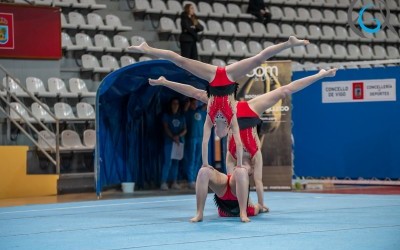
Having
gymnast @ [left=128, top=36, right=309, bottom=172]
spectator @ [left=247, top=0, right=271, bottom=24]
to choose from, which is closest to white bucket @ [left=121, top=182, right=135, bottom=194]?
gymnast @ [left=128, top=36, right=309, bottom=172]

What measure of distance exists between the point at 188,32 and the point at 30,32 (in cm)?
359

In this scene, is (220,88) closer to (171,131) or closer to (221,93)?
(221,93)

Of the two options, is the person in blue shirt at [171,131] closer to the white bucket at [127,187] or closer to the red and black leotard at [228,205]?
the white bucket at [127,187]

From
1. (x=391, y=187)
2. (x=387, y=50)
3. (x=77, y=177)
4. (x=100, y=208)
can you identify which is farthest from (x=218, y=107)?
(x=387, y=50)

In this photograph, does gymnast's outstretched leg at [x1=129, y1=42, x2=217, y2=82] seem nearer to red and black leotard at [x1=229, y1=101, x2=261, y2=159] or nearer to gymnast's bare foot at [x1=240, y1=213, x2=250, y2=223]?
red and black leotard at [x1=229, y1=101, x2=261, y2=159]

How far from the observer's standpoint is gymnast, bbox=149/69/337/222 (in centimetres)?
870

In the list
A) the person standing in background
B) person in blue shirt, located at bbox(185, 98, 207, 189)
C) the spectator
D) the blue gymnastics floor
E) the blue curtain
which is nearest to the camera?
the blue gymnastics floor

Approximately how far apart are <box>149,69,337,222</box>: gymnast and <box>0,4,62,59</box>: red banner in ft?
19.8

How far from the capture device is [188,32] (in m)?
16.6

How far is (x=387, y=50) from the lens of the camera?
23062 mm

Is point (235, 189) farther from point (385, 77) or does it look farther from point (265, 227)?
point (385, 77)

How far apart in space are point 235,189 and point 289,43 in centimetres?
190

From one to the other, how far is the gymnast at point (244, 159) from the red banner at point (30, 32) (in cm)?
603

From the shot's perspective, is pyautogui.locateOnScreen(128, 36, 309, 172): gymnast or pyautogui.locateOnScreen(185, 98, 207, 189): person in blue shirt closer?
pyautogui.locateOnScreen(128, 36, 309, 172): gymnast
